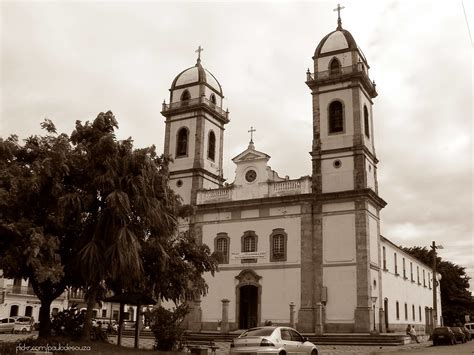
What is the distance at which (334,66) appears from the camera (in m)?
35.6

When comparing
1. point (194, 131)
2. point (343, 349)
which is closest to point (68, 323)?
point (343, 349)

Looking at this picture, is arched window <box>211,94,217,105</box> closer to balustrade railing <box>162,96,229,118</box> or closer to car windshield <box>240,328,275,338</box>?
balustrade railing <box>162,96,229,118</box>

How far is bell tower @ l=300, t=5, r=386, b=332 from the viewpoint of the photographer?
101ft

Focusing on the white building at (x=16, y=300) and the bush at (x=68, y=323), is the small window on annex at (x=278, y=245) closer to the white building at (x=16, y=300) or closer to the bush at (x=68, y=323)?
the bush at (x=68, y=323)

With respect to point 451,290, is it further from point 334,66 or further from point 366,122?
point 334,66

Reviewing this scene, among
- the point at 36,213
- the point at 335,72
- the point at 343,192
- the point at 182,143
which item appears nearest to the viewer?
the point at 36,213

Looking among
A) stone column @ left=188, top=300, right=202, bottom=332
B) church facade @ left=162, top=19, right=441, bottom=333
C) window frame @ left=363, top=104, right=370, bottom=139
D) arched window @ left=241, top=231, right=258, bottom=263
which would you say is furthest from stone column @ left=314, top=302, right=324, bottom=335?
window frame @ left=363, top=104, right=370, bottom=139

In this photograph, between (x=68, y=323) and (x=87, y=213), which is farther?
(x=68, y=323)

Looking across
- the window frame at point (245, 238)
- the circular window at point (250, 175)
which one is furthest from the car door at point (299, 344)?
the circular window at point (250, 175)

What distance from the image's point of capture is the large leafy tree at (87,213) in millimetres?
15117

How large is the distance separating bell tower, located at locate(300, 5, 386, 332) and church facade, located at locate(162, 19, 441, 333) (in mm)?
60

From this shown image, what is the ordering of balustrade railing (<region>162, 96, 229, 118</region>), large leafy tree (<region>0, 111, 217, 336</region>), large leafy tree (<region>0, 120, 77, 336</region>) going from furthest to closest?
balustrade railing (<region>162, 96, 229, 118</region>), large leafy tree (<region>0, 111, 217, 336</region>), large leafy tree (<region>0, 120, 77, 336</region>)

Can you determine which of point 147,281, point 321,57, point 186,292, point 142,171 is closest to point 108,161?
point 142,171

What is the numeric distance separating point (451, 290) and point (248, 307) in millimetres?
41106
